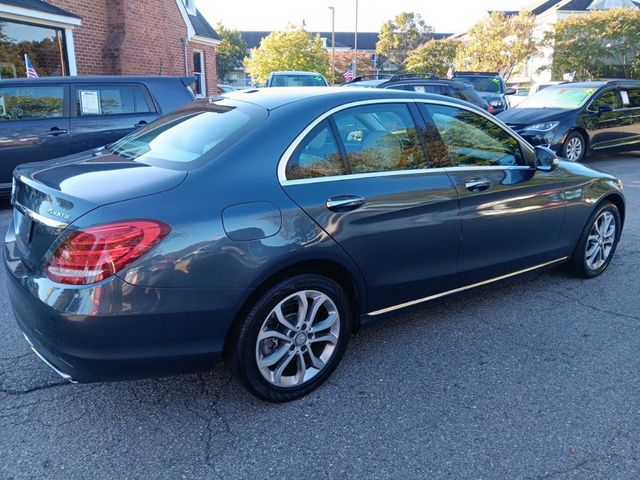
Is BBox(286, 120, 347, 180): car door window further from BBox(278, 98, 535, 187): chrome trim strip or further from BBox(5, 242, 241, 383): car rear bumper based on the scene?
BBox(5, 242, 241, 383): car rear bumper

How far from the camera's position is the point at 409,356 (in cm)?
337

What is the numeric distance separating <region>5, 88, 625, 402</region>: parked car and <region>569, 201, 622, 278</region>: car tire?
0.77 meters

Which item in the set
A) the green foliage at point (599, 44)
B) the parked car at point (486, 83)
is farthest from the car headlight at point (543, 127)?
the green foliage at point (599, 44)

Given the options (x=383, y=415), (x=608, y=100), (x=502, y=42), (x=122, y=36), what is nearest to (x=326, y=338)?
(x=383, y=415)

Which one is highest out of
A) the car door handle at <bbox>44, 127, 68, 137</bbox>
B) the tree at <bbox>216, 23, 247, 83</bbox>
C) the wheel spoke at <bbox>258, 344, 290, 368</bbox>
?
the tree at <bbox>216, 23, 247, 83</bbox>

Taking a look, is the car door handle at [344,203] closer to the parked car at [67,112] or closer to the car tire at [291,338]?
the car tire at [291,338]

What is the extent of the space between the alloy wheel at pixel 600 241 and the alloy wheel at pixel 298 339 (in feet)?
8.88

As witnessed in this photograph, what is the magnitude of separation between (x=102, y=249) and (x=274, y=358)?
40.8 inches

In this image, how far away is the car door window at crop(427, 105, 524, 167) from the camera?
3.54 meters

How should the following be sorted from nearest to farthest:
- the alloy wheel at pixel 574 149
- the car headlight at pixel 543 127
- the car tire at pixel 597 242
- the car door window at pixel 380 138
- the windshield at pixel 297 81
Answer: the car door window at pixel 380 138
the car tire at pixel 597 242
the car headlight at pixel 543 127
the alloy wheel at pixel 574 149
the windshield at pixel 297 81

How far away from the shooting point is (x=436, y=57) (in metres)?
46.8

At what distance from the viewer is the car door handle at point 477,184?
3504 millimetres

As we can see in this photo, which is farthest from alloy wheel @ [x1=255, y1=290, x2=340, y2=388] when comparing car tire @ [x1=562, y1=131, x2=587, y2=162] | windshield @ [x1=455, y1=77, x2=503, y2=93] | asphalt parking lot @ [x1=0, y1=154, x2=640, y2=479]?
windshield @ [x1=455, y1=77, x2=503, y2=93]

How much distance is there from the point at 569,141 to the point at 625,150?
79.2 inches
